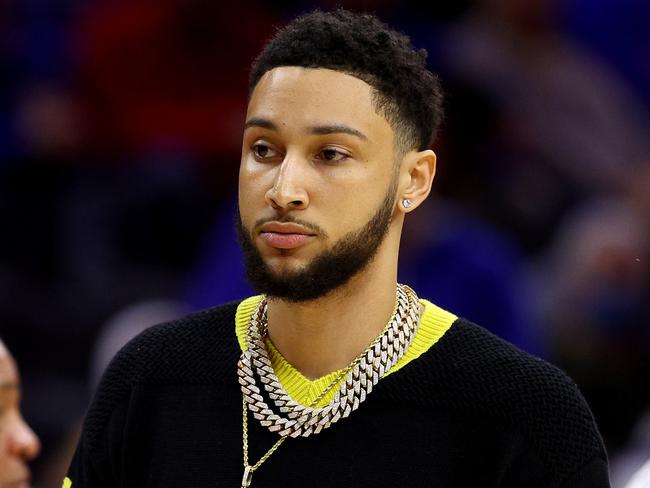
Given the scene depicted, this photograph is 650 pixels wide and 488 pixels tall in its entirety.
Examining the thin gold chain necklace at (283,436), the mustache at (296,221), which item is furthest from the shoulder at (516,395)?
the mustache at (296,221)

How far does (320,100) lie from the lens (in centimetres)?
290

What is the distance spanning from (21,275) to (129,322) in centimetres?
90

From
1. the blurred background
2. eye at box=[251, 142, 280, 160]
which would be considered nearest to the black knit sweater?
eye at box=[251, 142, 280, 160]

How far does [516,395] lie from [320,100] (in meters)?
0.78

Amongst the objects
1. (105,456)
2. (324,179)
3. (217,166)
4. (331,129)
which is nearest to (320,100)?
(331,129)

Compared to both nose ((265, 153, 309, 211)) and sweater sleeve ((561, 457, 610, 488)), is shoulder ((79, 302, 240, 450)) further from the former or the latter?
sweater sleeve ((561, 457, 610, 488))

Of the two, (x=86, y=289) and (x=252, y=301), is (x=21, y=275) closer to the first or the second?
(x=86, y=289)

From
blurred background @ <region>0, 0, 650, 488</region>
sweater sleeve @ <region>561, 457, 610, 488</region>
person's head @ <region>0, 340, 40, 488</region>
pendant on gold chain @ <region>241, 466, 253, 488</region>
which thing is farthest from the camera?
blurred background @ <region>0, 0, 650, 488</region>

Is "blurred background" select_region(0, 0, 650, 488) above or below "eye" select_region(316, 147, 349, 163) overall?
above

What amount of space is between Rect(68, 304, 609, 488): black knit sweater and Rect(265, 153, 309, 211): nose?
1.49 feet

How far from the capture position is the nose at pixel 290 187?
287cm

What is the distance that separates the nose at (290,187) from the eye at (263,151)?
0.20 ft

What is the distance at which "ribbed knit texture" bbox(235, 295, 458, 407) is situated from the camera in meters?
3.05

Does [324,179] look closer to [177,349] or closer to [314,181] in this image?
[314,181]
